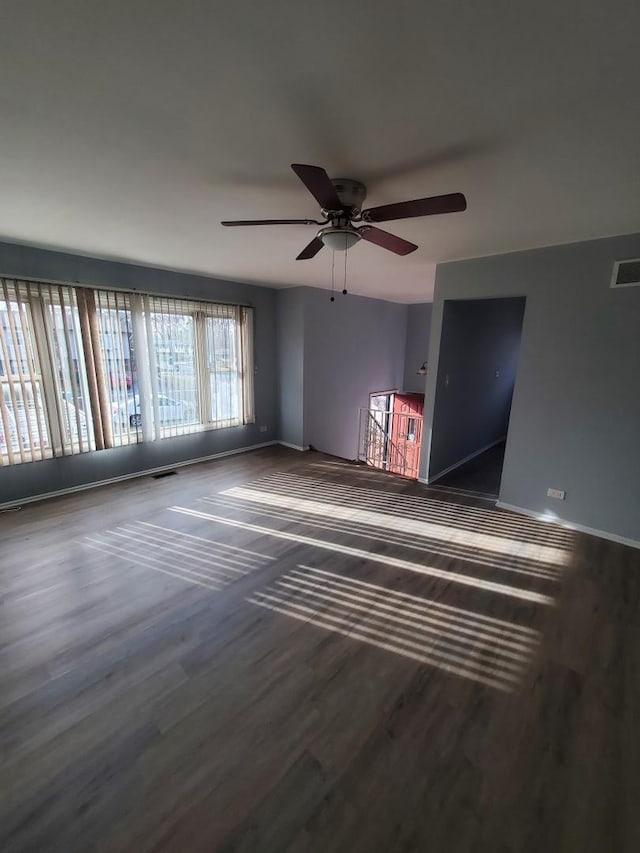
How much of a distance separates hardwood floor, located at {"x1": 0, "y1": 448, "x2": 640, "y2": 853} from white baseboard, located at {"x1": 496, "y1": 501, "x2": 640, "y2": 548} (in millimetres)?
95

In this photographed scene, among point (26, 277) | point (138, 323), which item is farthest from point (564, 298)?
point (26, 277)

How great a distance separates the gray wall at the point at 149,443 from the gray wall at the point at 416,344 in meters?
3.49

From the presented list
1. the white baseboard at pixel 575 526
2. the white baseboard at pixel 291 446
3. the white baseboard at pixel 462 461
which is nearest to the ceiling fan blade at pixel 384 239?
the white baseboard at pixel 575 526

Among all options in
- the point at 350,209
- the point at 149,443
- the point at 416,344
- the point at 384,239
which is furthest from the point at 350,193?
Answer: the point at 416,344

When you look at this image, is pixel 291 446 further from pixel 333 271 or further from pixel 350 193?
pixel 350 193

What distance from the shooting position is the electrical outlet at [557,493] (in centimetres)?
341

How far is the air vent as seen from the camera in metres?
2.81

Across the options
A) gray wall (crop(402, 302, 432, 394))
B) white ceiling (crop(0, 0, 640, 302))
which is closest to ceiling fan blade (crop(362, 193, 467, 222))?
white ceiling (crop(0, 0, 640, 302))

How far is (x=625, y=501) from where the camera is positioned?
3.09m

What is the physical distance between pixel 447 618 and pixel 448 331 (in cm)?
309

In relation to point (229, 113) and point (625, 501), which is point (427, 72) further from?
point (625, 501)

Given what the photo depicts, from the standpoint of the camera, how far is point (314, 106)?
1.37 meters

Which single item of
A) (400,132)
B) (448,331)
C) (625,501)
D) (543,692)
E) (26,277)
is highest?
(400,132)

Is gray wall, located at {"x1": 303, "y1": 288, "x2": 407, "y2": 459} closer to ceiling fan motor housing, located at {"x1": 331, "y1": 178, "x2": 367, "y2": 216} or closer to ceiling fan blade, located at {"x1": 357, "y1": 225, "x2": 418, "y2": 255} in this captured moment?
ceiling fan blade, located at {"x1": 357, "y1": 225, "x2": 418, "y2": 255}
